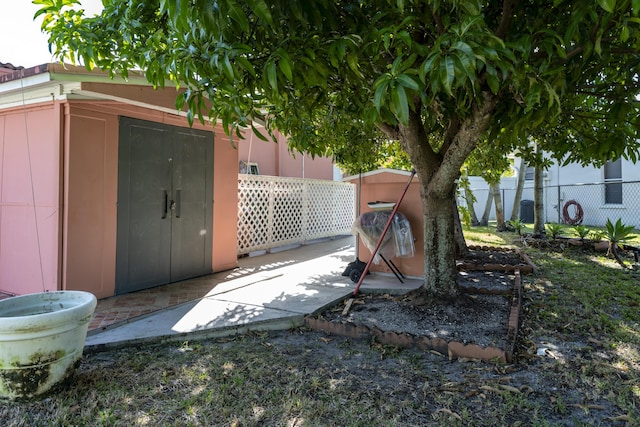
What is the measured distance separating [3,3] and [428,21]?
5.64 metres

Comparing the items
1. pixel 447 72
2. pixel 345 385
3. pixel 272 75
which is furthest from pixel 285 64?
pixel 345 385

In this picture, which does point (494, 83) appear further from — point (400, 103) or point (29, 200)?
point (29, 200)

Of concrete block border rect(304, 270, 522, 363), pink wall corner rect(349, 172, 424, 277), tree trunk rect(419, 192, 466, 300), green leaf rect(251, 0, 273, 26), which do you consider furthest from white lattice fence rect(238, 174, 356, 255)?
green leaf rect(251, 0, 273, 26)

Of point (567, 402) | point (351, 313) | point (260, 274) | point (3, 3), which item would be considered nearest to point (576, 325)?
point (567, 402)

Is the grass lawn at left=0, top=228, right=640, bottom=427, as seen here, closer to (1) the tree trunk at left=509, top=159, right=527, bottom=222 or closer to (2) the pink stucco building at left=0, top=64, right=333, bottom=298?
(2) the pink stucco building at left=0, top=64, right=333, bottom=298

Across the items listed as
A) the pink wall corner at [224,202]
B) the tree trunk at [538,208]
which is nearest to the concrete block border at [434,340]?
the pink wall corner at [224,202]

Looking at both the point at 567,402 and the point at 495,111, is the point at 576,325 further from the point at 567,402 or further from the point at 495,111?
the point at 495,111

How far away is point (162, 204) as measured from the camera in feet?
17.9

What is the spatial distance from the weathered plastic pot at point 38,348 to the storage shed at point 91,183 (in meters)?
2.02

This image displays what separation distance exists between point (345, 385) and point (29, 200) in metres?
4.37

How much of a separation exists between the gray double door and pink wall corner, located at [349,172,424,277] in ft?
8.13

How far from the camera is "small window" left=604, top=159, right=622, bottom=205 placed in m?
13.7

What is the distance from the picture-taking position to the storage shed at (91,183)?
4.41m

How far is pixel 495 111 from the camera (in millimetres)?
3326
